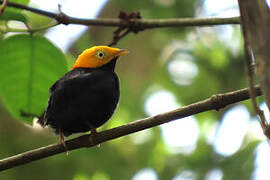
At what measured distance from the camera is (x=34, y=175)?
582 centimetres

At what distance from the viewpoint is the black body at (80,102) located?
374cm

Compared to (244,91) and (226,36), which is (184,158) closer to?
(226,36)

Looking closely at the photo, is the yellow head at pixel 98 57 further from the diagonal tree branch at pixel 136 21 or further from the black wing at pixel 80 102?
the black wing at pixel 80 102

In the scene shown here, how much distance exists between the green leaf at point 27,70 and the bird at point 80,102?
0.39ft

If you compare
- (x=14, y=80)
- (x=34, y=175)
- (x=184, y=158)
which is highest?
(x=14, y=80)

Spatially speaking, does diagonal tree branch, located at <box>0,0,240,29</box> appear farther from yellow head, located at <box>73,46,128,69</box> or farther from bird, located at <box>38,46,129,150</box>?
yellow head, located at <box>73,46,128,69</box>

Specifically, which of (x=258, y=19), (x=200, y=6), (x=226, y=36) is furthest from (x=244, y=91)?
(x=226, y=36)

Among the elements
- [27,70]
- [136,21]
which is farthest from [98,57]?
[27,70]

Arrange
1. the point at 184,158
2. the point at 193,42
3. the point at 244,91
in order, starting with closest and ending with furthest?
the point at 244,91
the point at 184,158
the point at 193,42

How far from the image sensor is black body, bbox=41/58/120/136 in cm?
374

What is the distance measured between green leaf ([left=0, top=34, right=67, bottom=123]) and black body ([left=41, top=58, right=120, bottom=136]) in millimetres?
122

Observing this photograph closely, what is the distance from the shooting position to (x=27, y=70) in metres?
3.86

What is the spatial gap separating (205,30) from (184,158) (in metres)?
2.44

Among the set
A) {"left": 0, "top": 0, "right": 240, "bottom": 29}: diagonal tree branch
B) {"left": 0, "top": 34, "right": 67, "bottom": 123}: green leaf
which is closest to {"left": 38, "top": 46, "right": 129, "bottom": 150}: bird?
{"left": 0, "top": 34, "right": 67, "bottom": 123}: green leaf
